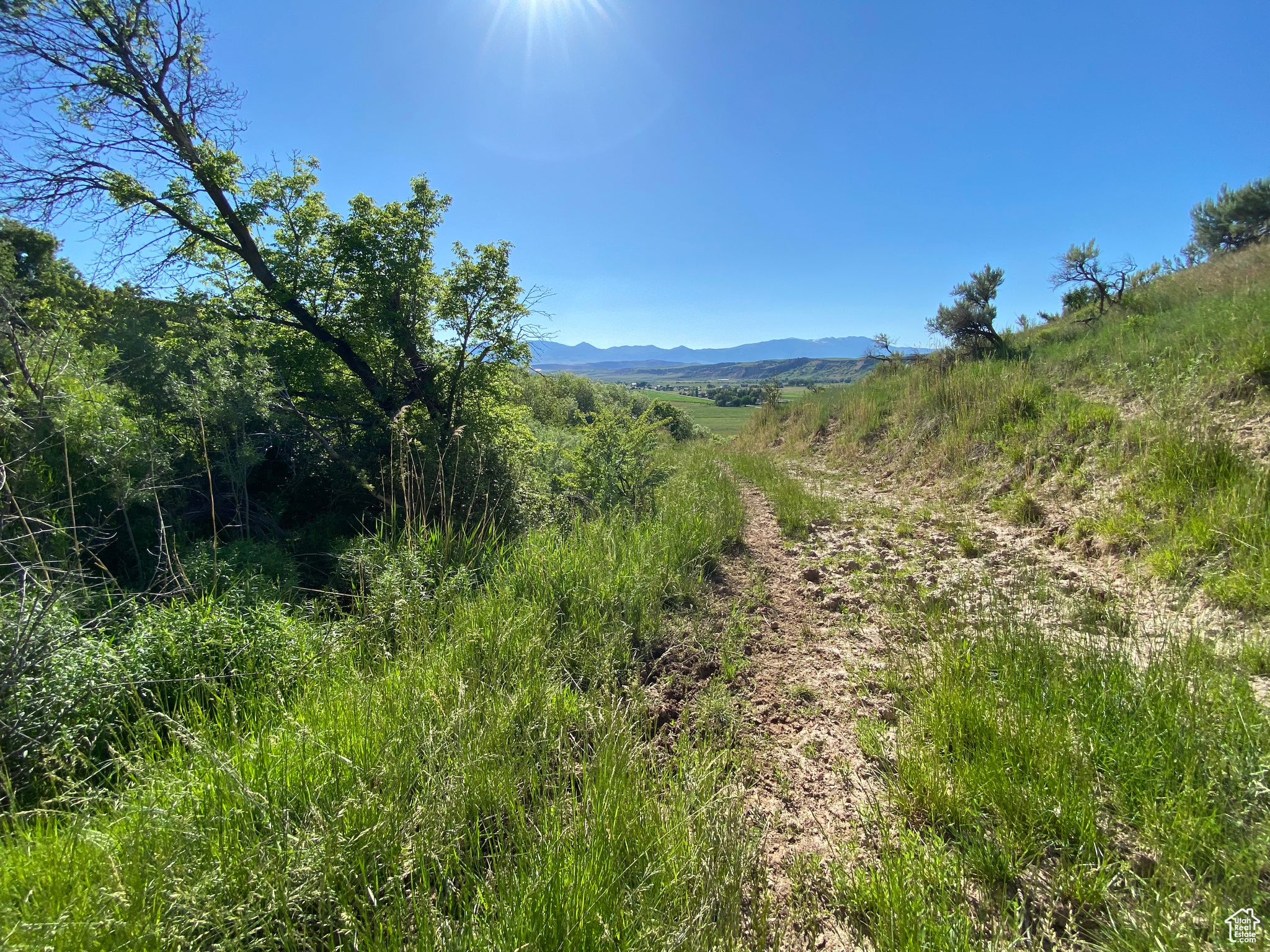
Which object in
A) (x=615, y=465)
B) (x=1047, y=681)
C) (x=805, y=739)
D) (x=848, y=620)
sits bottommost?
(x=805, y=739)

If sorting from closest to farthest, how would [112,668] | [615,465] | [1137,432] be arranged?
[112,668] < [1137,432] < [615,465]

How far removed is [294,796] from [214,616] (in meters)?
1.92

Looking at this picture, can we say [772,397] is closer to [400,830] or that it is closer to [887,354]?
[887,354]

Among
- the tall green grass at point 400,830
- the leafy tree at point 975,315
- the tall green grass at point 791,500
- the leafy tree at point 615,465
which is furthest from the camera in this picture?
the leafy tree at point 975,315

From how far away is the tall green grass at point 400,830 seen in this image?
4.63 ft

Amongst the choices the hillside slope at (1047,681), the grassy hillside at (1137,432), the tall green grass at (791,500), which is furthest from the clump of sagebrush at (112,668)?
the grassy hillside at (1137,432)

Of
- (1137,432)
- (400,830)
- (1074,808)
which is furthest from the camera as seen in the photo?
(1137,432)

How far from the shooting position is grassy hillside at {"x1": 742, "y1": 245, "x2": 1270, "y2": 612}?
3811 mm

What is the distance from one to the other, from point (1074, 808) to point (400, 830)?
2698 mm

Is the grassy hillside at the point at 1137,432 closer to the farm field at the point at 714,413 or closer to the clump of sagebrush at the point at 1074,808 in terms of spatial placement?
the clump of sagebrush at the point at 1074,808

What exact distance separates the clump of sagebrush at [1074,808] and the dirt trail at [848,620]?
21 centimetres

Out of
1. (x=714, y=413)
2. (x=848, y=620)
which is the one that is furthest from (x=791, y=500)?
(x=714, y=413)

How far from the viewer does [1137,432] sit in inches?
205

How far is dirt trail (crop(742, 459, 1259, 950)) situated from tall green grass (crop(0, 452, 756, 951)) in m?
0.35
